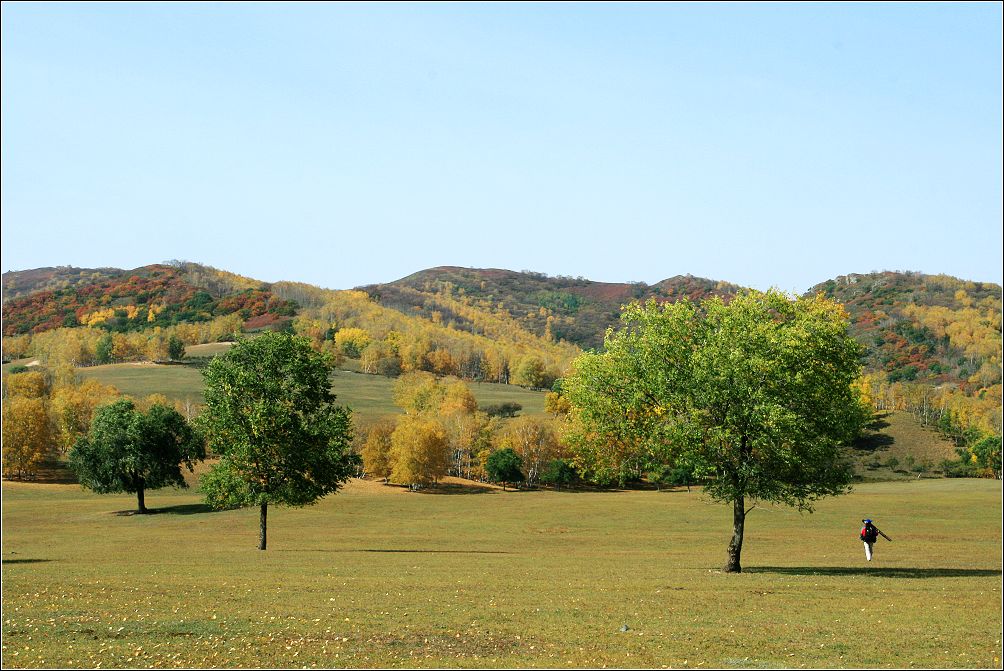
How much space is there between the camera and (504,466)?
138375mm

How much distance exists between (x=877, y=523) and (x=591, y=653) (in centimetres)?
6430

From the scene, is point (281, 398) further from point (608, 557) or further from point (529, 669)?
point (529, 669)

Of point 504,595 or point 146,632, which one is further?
point 504,595

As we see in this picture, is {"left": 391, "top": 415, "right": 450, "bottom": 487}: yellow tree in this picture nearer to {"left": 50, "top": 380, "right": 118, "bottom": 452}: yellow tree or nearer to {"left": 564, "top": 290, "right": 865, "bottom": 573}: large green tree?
{"left": 50, "top": 380, "right": 118, "bottom": 452}: yellow tree

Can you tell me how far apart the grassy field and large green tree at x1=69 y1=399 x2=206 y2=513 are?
27.7 m

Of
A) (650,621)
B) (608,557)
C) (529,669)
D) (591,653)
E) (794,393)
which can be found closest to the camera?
(529,669)

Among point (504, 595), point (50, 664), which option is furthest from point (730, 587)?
point (50, 664)

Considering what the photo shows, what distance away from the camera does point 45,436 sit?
13038 cm

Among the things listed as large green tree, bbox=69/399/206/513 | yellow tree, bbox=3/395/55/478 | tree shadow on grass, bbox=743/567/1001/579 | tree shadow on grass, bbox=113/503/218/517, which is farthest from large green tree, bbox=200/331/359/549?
yellow tree, bbox=3/395/55/478

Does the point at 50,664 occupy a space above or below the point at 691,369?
below

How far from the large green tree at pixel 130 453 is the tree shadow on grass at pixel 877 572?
69.3m

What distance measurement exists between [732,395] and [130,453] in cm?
7446

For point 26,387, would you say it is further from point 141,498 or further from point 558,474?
point 558,474

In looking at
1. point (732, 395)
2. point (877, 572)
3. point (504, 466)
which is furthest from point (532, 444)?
point (732, 395)
